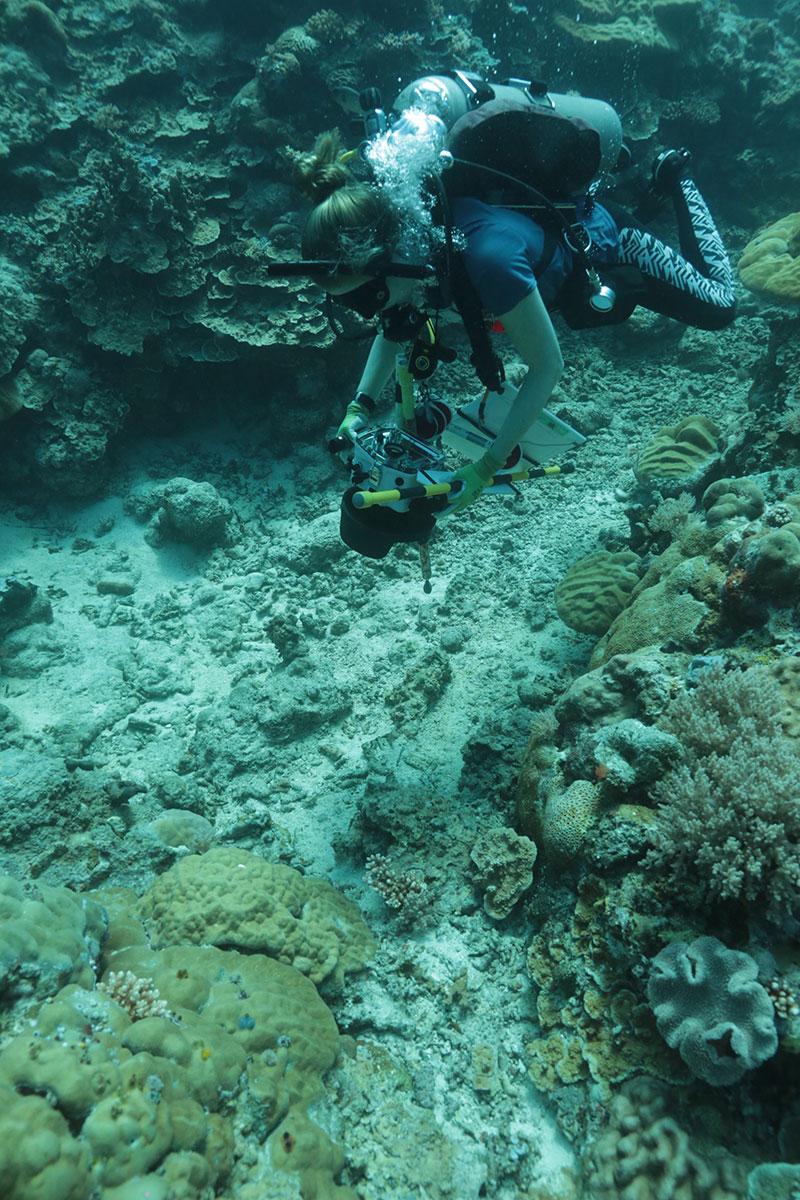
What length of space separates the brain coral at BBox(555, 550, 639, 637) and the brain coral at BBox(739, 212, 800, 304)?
3.68 m

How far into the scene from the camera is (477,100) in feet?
10.4

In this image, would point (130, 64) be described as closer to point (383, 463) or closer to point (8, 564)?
point (8, 564)

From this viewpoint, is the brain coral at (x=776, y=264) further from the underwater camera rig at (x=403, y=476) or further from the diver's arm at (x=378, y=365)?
the diver's arm at (x=378, y=365)

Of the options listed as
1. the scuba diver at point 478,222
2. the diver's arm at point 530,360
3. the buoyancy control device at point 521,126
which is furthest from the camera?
the buoyancy control device at point 521,126

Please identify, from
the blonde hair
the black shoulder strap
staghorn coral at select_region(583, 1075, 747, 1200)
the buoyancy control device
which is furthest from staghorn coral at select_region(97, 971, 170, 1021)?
the buoyancy control device

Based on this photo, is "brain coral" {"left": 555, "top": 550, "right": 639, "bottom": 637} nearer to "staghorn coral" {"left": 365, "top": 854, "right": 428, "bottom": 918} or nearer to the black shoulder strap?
the black shoulder strap

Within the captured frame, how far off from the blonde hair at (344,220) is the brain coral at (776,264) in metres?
5.48

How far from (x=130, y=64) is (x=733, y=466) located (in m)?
9.06

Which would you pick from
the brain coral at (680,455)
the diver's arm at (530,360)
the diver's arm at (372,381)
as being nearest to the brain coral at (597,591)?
the brain coral at (680,455)

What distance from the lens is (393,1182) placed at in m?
2.41

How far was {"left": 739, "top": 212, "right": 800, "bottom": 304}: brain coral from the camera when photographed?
607 centimetres

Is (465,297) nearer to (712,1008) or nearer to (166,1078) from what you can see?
(712,1008)

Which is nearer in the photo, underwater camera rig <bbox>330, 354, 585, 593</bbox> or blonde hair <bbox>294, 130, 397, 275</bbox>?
blonde hair <bbox>294, 130, 397, 275</bbox>

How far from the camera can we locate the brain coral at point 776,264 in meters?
6.07
